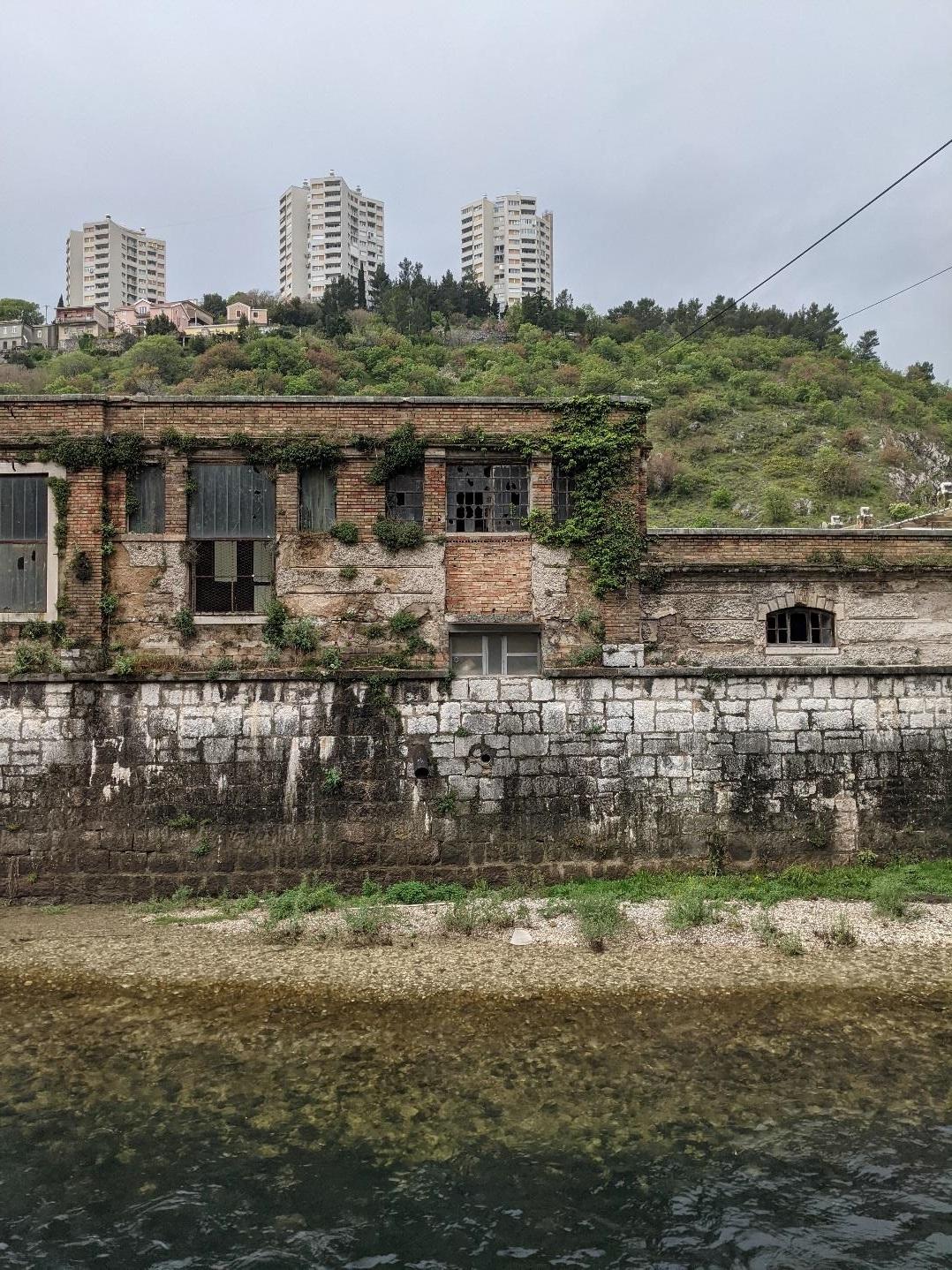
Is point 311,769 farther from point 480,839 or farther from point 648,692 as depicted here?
point 648,692

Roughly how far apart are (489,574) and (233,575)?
377cm

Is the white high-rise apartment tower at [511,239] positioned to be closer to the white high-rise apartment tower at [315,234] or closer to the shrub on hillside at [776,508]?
the white high-rise apartment tower at [315,234]

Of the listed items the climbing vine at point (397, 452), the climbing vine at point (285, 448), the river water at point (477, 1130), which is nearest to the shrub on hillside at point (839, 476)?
the climbing vine at point (397, 452)

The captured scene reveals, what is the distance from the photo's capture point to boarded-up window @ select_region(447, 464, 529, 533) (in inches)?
539

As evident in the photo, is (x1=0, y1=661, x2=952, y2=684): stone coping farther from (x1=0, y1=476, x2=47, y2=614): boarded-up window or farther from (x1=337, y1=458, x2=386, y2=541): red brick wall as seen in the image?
(x1=337, y1=458, x2=386, y2=541): red brick wall

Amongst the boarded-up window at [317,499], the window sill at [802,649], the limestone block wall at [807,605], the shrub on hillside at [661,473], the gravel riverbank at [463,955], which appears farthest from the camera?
the shrub on hillside at [661,473]

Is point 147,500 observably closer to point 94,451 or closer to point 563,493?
point 94,451

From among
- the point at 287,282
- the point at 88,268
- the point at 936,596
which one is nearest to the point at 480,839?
the point at 936,596

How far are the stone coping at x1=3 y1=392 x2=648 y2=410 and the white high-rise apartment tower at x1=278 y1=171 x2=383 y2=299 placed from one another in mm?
127169

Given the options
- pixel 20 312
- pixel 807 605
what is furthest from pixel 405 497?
pixel 20 312

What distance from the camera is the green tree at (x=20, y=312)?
9338 cm

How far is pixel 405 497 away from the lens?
13.7 metres

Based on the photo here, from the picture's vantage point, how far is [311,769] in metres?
12.6

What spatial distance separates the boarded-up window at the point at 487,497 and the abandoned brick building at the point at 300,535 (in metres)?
0.03
